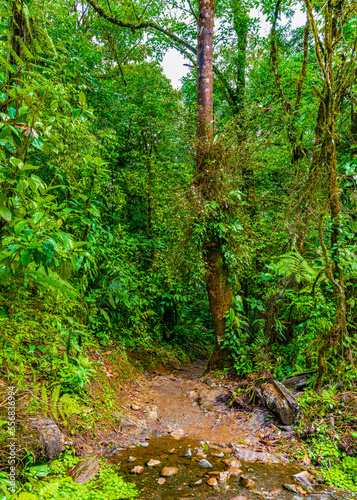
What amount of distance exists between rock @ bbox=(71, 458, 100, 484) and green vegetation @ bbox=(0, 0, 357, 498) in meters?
0.15

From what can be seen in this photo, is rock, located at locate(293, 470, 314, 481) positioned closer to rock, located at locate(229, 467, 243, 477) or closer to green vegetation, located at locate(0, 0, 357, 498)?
green vegetation, located at locate(0, 0, 357, 498)

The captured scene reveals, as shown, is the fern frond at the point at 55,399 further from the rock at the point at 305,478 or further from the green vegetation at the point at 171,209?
the rock at the point at 305,478

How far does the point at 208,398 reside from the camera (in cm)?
462

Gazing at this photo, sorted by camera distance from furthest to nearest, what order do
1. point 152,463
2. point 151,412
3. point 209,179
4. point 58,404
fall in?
point 209,179
point 151,412
point 58,404
point 152,463

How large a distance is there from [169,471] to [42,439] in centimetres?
110

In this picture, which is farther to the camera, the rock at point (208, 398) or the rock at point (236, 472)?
the rock at point (208, 398)

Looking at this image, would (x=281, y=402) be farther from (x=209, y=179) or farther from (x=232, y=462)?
(x=209, y=179)

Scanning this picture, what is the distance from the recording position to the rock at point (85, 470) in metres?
2.55

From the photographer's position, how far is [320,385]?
11.8ft

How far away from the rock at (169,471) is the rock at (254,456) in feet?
2.24

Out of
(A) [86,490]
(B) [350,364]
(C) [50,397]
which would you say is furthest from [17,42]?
(B) [350,364]

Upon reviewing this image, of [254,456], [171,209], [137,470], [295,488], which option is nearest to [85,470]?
[137,470]

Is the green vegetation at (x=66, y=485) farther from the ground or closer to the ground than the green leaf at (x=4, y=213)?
closer to the ground

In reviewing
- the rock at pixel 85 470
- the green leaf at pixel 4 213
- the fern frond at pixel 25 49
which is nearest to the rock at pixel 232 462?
the rock at pixel 85 470
